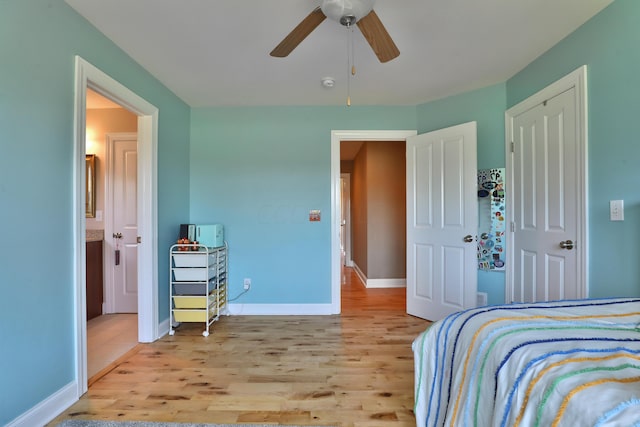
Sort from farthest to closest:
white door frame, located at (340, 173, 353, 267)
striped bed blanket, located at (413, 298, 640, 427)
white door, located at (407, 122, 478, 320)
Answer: white door frame, located at (340, 173, 353, 267)
white door, located at (407, 122, 478, 320)
striped bed blanket, located at (413, 298, 640, 427)

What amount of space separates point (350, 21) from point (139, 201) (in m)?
2.22

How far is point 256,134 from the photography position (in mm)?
3348

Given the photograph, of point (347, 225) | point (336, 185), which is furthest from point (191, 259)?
point (347, 225)

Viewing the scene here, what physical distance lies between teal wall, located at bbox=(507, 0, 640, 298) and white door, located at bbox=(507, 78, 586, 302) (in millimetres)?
101

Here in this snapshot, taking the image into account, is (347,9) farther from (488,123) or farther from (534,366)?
(488,123)

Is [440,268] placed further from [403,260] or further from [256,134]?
[256,134]

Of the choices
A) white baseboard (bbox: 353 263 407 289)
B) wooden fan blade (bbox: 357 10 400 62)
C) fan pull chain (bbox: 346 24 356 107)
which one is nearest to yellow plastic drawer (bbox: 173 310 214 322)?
fan pull chain (bbox: 346 24 356 107)

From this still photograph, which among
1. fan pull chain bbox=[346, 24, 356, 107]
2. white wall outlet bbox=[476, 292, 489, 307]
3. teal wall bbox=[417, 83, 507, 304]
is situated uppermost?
fan pull chain bbox=[346, 24, 356, 107]

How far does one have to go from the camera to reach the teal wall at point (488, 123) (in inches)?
110

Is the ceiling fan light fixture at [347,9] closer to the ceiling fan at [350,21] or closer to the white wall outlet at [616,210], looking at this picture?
the ceiling fan at [350,21]

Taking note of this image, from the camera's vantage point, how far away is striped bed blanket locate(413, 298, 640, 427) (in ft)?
2.23

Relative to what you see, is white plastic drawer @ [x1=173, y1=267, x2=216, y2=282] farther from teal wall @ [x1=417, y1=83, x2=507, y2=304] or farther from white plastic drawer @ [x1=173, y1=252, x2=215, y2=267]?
teal wall @ [x1=417, y1=83, x2=507, y2=304]

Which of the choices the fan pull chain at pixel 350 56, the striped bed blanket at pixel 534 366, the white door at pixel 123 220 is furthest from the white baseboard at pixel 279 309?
the fan pull chain at pixel 350 56

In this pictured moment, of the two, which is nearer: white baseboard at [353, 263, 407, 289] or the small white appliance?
the small white appliance
